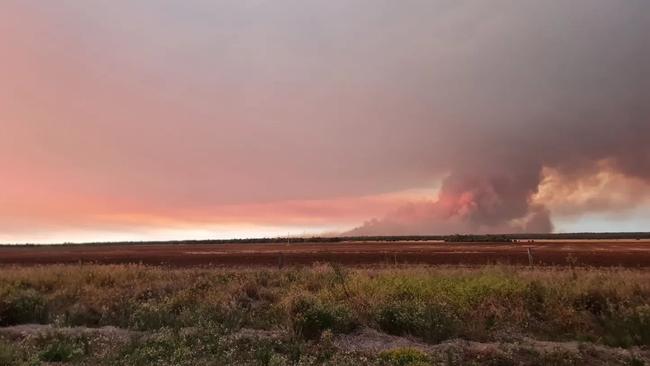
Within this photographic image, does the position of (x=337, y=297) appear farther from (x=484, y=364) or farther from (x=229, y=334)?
(x=484, y=364)

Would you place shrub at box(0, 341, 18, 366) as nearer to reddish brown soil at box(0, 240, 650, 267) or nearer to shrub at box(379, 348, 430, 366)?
shrub at box(379, 348, 430, 366)

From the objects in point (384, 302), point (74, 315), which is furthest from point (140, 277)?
point (384, 302)

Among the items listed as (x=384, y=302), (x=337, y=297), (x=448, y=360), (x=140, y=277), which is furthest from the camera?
(x=140, y=277)

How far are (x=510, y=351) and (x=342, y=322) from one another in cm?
435

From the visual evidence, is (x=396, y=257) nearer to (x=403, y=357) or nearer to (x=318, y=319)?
(x=318, y=319)

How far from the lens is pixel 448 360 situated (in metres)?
10.2

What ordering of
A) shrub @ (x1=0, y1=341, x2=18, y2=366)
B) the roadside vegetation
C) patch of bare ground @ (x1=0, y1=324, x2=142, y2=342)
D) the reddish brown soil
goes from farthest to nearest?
the reddish brown soil → patch of bare ground @ (x1=0, y1=324, x2=142, y2=342) → the roadside vegetation → shrub @ (x1=0, y1=341, x2=18, y2=366)

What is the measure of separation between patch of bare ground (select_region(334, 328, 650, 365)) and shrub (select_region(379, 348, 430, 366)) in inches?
12.1

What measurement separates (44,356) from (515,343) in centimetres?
972

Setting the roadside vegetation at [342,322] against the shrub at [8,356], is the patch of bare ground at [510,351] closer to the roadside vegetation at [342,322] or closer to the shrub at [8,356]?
the roadside vegetation at [342,322]

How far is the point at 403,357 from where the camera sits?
10320mm

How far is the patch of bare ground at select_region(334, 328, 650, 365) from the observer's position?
10.5 m

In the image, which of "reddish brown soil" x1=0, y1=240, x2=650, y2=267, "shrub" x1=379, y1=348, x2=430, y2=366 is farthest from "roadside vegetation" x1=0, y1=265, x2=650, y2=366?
"reddish brown soil" x1=0, y1=240, x2=650, y2=267

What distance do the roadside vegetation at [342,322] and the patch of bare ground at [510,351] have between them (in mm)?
33
